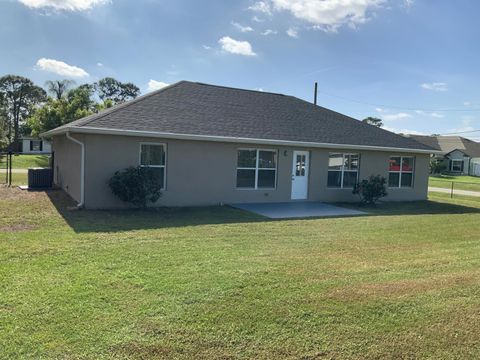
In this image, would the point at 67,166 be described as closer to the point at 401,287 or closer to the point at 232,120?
the point at 232,120

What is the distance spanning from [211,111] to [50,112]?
1111 inches

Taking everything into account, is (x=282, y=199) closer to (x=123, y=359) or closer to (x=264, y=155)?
(x=264, y=155)

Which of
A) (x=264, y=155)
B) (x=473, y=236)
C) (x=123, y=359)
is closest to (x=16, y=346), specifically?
(x=123, y=359)

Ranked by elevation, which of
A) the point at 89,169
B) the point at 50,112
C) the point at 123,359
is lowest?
the point at 123,359

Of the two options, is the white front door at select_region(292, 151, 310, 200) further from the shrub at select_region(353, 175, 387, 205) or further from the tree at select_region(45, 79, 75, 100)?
the tree at select_region(45, 79, 75, 100)

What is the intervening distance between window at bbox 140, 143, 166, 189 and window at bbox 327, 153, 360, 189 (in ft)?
22.8

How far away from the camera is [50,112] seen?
38031 mm

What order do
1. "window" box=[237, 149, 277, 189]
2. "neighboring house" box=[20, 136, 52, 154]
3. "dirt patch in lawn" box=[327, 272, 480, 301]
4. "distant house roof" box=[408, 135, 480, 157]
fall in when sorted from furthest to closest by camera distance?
"neighboring house" box=[20, 136, 52, 154] < "distant house roof" box=[408, 135, 480, 157] < "window" box=[237, 149, 277, 189] < "dirt patch in lawn" box=[327, 272, 480, 301]

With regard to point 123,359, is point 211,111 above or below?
above

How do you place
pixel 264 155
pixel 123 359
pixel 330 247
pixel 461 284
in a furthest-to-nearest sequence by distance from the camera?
pixel 264 155
pixel 330 247
pixel 461 284
pixel 123 359

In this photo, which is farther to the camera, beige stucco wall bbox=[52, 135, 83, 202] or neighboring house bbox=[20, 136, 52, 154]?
neighboring house bbox=[20, 136, 52, 154]

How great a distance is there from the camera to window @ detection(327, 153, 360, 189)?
1670 centimetres

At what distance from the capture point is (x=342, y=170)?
17.0 m

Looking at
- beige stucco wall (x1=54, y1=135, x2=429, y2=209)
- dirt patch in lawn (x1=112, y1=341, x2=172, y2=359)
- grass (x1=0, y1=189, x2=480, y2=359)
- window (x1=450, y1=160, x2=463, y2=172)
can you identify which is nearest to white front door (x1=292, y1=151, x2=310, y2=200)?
beige stucco wall (x1=54, y1=135, x2=429, y2=209)
